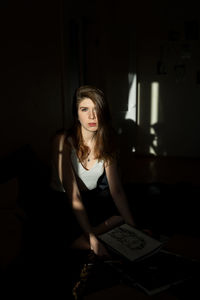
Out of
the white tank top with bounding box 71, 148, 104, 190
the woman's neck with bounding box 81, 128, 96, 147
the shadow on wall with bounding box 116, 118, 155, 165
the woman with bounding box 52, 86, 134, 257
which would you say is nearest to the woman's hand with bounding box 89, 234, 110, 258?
the woman with bounding box 52, 86, 134, 257

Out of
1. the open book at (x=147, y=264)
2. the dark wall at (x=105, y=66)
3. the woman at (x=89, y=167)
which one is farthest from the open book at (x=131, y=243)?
the dark wall at (x=105, y=66)

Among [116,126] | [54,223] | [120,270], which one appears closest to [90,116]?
[54,223]

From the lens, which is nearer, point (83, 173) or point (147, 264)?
point (147, 264)

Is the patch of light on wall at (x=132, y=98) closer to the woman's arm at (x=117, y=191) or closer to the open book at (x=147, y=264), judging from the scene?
the woman's arm at (x=117, y=191)

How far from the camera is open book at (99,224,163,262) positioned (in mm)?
1148

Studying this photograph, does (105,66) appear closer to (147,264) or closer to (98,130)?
(98,130)

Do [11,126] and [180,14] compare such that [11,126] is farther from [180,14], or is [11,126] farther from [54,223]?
[180,14]

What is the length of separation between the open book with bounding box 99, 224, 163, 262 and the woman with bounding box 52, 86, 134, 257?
0.22 m

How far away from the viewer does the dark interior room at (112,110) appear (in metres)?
1.18

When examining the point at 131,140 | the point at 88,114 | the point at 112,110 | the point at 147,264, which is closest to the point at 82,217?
the point at 147,264

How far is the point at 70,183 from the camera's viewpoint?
156 centimetres

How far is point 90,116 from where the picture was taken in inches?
62.1

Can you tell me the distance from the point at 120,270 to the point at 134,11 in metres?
4.08

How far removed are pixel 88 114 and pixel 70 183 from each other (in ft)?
1.34
